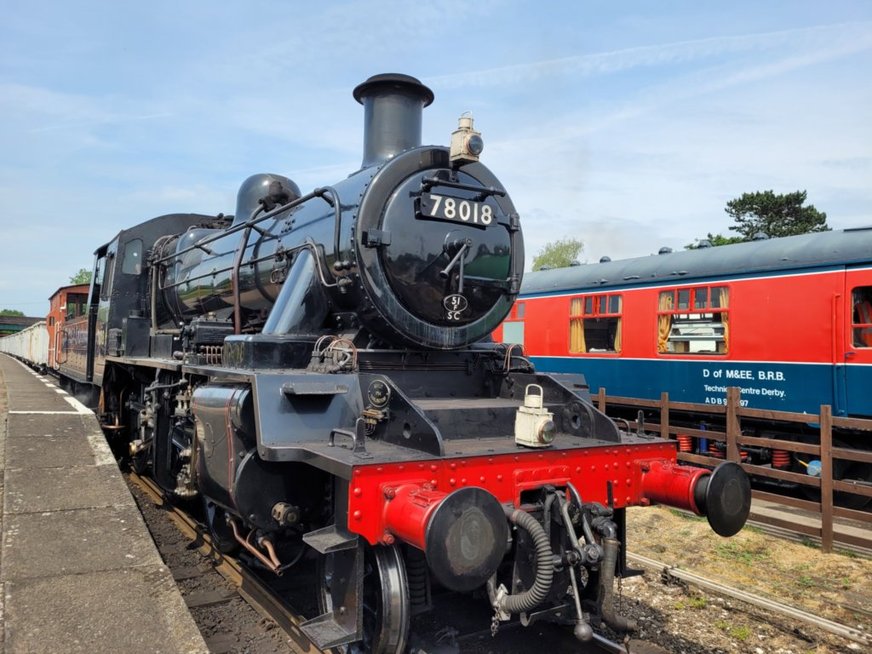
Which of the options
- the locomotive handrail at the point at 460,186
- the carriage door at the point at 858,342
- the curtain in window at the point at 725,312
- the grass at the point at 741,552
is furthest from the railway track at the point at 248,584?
the curtain in window at the point at 725,312

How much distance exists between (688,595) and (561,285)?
796 centimetres

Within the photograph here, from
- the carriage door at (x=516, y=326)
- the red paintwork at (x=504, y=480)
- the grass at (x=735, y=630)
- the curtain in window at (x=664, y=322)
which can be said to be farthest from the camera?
the carriage door at (x=516, y=326)

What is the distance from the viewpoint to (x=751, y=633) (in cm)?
416

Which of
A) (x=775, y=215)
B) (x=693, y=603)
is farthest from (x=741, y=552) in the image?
(x=775, y=215)

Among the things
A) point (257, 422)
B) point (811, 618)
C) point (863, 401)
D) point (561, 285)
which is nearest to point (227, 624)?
point (257, 422)

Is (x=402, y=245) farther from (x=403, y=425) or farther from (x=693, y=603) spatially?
(x=693, y=603)

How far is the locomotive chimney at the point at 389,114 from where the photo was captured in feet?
15.8

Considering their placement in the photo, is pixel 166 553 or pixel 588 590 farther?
pixel 166 553

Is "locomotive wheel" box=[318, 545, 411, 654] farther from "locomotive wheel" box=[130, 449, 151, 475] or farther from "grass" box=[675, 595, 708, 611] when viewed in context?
"locomotive wheel" box=[130, 449, 151, 475]

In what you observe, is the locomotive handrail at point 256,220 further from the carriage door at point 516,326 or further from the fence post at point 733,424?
the carriage door at point 516,326

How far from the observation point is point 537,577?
292 cm

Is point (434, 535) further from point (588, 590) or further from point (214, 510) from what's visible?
point (214, 510)

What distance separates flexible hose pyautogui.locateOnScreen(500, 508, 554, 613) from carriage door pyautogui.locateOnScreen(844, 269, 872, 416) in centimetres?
644

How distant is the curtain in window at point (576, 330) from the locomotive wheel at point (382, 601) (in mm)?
8770
